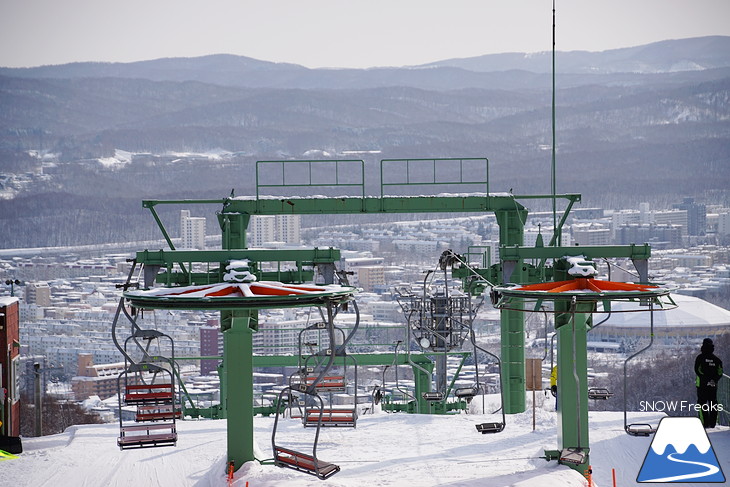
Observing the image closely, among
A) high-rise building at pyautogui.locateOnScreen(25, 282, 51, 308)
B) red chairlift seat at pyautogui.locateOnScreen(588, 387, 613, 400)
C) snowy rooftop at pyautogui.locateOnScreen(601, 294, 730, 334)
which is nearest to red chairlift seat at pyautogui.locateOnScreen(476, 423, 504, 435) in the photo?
red chairlift seat at pyautogui.locateOnScreen(588, 387, 613, 400)

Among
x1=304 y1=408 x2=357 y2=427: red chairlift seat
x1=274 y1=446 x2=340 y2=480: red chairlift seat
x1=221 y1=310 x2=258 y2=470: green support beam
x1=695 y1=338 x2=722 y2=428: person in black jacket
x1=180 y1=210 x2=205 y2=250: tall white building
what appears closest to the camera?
x1=274 y1=446 x2=340 y2=480: red chairlift seat

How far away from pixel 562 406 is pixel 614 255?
7.71 ft

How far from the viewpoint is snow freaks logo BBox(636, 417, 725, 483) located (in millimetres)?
17156

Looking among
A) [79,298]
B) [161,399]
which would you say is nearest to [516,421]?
[161,399]

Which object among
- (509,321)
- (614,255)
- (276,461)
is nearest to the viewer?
(276,461)

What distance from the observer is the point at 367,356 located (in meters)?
33.3

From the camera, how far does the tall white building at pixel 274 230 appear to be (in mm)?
162500

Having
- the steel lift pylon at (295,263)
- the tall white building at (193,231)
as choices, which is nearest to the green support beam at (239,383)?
the steel lift pylon at (295,263)

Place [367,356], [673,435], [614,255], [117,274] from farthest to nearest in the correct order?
[117,274]
[367,356]
[673,435]
[614,255]

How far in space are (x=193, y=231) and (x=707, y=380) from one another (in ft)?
503

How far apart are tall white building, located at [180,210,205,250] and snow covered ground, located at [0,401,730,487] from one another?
145 m

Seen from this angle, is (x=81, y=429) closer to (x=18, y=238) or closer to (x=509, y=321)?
(x=509, y=321)

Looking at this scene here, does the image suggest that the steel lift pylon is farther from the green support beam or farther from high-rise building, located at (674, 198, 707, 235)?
high-rise building, located at (674, 198, 707, 235)

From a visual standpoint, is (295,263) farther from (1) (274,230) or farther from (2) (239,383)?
(1) (274,230)
